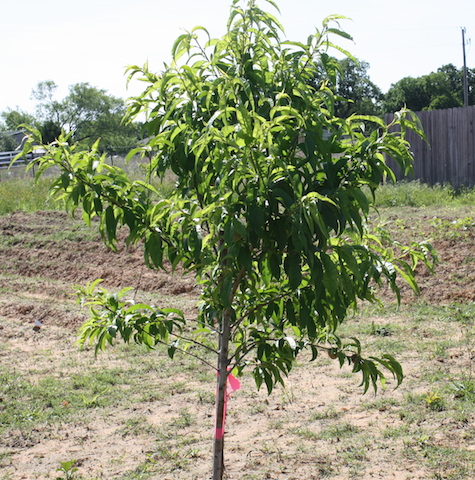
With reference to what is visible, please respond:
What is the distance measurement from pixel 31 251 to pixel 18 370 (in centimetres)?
624

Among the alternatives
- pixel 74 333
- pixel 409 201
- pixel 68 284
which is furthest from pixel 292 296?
pixel 409 201

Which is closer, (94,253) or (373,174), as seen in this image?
(373,174)

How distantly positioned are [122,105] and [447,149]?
43.9 metres

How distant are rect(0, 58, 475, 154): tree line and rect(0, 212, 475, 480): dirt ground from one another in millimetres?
42539

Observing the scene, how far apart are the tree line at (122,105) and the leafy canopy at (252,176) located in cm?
5194

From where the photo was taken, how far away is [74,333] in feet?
24.5

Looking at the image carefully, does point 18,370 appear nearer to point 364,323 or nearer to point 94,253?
point 364,323

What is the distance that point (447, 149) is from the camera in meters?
15.3

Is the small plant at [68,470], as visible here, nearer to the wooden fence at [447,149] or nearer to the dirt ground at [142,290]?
the dirt ground at [142,290]

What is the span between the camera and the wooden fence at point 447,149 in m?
14.9

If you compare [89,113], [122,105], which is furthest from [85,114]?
[122,105]

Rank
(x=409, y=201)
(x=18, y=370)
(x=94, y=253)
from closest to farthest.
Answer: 1. (x=18, y=370)
2. (x=94, y=253)
3. (x=409, y=201)

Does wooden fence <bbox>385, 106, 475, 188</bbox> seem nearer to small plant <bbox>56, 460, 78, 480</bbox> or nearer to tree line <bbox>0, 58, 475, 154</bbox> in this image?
small plant <bbox>56, 460, 78, 480</bbox>

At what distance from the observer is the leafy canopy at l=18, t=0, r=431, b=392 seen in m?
2.19
